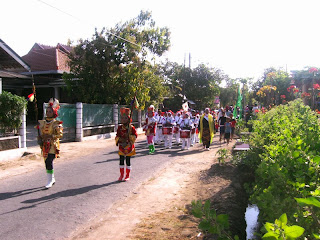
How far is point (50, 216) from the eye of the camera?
5.02 metres

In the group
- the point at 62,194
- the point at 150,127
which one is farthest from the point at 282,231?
the point at 150,127

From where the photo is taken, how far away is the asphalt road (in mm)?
4590

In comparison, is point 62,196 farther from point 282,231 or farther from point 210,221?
point 282,231

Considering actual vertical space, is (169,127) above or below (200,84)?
below

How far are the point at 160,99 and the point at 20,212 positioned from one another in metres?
18.5

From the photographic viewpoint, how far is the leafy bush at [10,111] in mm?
10086

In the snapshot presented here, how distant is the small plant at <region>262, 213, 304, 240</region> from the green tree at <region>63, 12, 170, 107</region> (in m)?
16.3

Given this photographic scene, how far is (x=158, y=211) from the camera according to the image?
17.7 feet

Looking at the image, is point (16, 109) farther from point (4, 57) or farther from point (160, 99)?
point (160, 99)

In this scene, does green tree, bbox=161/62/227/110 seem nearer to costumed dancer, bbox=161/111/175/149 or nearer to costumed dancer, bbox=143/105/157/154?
costumed dancer, bbox=161/111/175/149

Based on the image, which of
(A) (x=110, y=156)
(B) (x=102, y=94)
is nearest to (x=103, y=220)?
(A) (x=110, y=156)

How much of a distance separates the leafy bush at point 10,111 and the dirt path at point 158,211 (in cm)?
550

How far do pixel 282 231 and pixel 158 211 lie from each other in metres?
4.00

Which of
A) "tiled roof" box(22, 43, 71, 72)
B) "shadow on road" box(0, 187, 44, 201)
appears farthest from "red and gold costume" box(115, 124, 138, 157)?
"tiled roof" box(22, 43, 71, 72)
